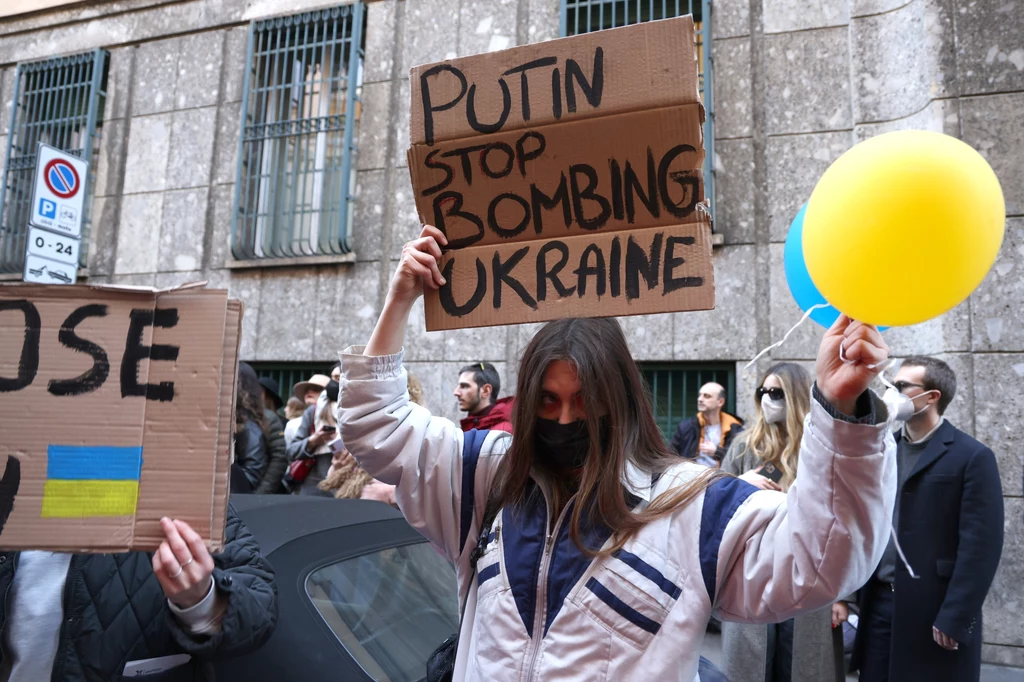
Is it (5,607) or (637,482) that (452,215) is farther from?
(5,607)

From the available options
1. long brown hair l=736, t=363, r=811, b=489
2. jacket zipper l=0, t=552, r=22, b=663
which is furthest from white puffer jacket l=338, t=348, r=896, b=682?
long brown hair l=736, t=363, r=811, b=489

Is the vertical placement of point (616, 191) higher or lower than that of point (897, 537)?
higher

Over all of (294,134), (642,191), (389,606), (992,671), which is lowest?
(992,671)

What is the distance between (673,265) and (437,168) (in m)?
0.63

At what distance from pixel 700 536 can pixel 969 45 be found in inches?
258

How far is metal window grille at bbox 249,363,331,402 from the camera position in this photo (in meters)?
8.95

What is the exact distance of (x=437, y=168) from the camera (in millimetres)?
2051

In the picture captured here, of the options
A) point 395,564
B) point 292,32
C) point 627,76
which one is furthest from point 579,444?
point 292,32

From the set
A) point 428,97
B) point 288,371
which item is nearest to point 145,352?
point 428,97

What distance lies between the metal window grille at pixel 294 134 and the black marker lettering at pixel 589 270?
24.2 ft

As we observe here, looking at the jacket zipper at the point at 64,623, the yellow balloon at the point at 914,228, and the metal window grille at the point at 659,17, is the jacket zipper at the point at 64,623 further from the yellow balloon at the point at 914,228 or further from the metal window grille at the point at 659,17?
the metal window grille at the point at 659,17

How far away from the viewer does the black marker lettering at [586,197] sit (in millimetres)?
1945

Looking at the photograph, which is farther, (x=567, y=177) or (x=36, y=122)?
(x=36, y=122)

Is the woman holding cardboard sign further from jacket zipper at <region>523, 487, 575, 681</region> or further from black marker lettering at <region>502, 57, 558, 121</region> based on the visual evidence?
black marker lettering at <region>502, 57, 558, 121</region>
